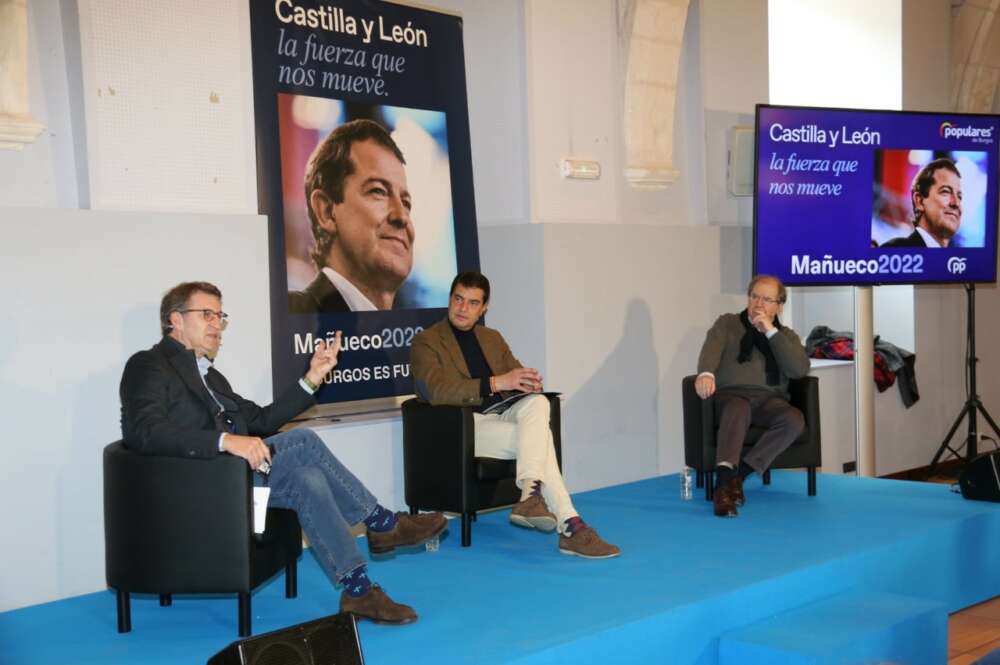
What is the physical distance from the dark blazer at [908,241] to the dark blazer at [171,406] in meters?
4.05

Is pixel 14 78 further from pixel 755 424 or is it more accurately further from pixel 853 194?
pixel 853 194

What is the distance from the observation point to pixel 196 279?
174 inches

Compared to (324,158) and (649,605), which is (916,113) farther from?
(649,605)

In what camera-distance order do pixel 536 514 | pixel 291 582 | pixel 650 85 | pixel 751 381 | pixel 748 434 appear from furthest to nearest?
pixel 650 85 → pixel 751 381 → pixel 748 434 → pixel 536 514 → pixel 291 582

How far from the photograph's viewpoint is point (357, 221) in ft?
17.2

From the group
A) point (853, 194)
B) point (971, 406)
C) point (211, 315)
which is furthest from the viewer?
point (971, 406)

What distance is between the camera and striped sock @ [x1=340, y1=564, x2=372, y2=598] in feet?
11.8

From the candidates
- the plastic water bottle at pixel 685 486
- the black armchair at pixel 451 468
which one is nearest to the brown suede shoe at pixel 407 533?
the black armchair at pixel 451 468

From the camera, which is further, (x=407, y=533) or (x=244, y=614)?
(x=407, y=533)

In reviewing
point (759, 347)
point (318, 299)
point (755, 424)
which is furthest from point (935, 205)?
point (318, 299)

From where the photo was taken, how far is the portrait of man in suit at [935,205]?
21.3 ft

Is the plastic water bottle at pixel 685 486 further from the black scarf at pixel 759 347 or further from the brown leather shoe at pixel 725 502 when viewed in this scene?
the black scarf at pixel 759 347

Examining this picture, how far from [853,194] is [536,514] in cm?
298

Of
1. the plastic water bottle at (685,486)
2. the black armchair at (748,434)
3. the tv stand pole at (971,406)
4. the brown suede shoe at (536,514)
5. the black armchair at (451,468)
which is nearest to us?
the brown suede shoe at (536,514)
